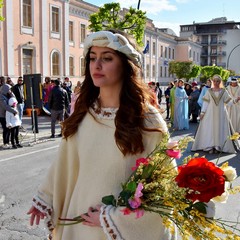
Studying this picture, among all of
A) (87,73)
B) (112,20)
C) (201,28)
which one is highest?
(201,28)

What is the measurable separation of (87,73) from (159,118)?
0.60m

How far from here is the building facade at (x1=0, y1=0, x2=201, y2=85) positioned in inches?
1022

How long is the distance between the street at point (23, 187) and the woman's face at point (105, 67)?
2576 millimetres

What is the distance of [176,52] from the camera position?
67.2m

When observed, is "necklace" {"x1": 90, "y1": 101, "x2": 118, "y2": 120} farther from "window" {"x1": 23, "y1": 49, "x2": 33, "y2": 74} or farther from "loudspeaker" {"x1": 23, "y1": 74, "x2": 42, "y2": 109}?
"window" {"x1": 23, "y1": 49, "x2": 33, "y2": 74}

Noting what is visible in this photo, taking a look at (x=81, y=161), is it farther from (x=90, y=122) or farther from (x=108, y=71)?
(x=108, y=71)

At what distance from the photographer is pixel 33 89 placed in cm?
1102

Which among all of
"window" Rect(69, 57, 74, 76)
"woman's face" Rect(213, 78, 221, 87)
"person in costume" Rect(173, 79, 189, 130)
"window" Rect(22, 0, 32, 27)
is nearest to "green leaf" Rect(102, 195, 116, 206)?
"woman's face" Rect(213, 78, 221, 87)

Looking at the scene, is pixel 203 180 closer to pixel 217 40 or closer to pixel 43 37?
pixel 43 37

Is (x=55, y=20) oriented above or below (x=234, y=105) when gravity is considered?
above

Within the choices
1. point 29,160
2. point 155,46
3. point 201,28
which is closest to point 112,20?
point 29,160

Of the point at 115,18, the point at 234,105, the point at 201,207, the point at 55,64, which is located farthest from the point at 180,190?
the point at 55,64

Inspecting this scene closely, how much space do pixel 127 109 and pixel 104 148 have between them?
9.9 inches

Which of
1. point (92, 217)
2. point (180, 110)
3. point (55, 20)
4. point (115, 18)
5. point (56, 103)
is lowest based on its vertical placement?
point (180, 110)
